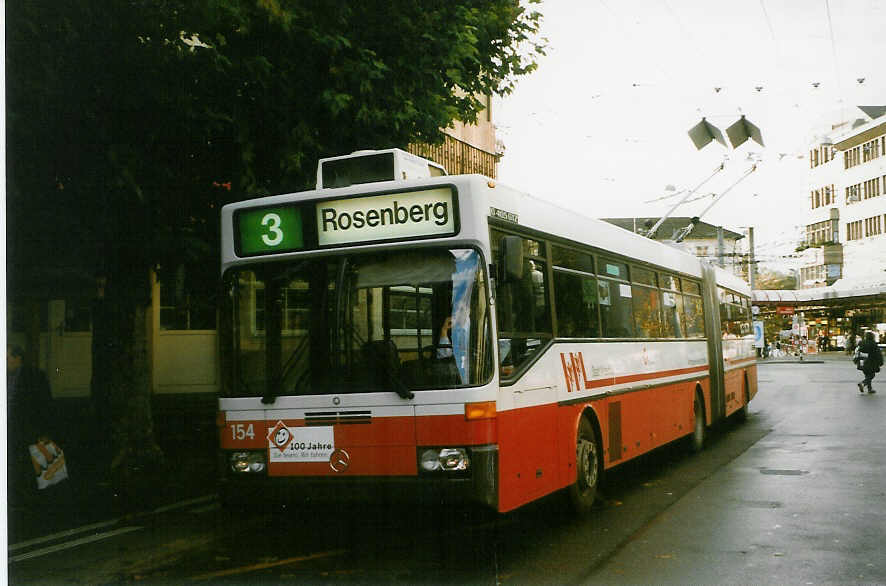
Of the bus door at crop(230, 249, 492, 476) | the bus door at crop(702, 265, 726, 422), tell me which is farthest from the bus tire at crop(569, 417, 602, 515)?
the bus door at crop(702, 265, 726, 422)

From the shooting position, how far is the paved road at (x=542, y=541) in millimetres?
6949


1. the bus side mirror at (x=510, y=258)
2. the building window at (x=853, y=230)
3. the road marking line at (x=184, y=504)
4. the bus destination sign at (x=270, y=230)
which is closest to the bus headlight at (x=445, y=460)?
the bus side mirror at (x=510, y=258)

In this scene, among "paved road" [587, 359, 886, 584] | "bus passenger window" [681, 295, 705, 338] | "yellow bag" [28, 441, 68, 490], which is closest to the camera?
"paved road" [587, 359, 886, 584]

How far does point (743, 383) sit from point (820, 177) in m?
22.0

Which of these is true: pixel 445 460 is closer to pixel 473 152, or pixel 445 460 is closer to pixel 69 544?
pixel 69 544

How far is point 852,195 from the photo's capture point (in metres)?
36.4

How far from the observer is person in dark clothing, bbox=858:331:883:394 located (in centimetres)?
2784

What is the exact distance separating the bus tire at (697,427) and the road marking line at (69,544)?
805 centimetres

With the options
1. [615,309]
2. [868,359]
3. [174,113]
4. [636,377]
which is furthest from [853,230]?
[174,113]

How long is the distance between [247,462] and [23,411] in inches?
204

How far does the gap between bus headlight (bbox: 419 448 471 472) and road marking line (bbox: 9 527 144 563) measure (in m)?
3.35

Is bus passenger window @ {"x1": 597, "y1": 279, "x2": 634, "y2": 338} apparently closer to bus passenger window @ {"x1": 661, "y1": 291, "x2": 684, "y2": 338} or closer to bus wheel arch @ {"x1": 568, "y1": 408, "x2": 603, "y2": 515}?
bus wheel arch @ {"x1": 568, "y1": 408, "x2": 603, "y2": 515}

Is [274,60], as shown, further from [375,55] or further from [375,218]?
[375,218]

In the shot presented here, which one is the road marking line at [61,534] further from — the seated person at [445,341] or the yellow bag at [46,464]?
the seated person at [445,341]
